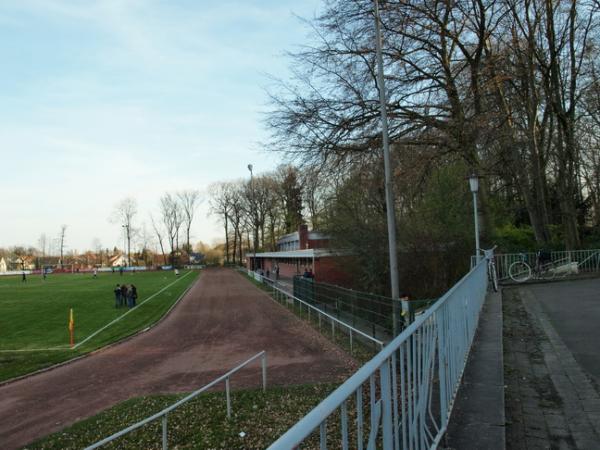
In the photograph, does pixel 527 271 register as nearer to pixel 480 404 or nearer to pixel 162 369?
pixel 162 369

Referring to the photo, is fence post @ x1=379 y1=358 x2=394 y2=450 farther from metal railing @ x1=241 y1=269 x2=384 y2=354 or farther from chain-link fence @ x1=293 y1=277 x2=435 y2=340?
metal railing @ x1=241 y1=269 x2=384 y2=354

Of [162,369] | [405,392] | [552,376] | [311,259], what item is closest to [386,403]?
[405,392]

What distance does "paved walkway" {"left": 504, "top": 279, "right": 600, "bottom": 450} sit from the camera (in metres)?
3.76

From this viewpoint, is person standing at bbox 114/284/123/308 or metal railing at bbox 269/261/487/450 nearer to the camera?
metal railing at bbox 269/261/487/450

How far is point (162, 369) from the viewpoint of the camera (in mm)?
13633

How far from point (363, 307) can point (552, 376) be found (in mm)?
9337

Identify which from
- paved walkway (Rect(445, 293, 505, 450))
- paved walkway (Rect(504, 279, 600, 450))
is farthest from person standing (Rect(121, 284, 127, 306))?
paved walkway (Rect(445, 293, 505, 450))

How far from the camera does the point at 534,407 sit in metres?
4.38

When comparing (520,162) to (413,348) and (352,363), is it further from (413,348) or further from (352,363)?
(413,348)

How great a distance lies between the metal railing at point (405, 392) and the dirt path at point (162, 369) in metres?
7.57

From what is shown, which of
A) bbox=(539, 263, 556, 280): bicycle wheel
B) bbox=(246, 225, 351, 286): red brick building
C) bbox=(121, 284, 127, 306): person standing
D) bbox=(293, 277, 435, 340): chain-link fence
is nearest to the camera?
bbox=(293, 277, 435, 340): chain-link fence

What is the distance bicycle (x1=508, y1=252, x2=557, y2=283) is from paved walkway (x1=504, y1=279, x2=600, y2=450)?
5305 mm

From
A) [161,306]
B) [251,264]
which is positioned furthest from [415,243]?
[251,264]

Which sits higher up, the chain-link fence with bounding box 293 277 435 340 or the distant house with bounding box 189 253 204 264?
the distant house with bounding box 189 253 204 264
